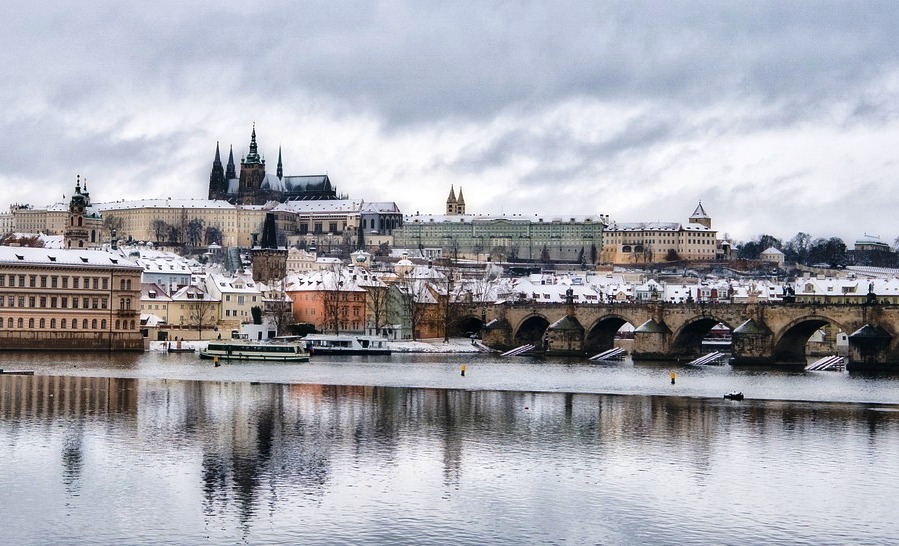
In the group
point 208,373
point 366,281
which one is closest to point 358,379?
point 208,373

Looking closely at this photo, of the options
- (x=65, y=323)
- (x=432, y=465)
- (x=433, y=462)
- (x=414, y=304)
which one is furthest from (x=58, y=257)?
(x=432, y=465)

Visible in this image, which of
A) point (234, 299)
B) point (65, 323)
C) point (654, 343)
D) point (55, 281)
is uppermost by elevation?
point (55, 281)

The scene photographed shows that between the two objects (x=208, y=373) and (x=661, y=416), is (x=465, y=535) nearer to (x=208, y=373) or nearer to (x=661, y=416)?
(x=661, y=416)

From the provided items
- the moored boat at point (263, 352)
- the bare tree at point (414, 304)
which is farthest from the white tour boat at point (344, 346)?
the bare tree at point (414, 304)

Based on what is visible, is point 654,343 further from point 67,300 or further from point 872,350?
point 67,300

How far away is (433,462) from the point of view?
34875mm

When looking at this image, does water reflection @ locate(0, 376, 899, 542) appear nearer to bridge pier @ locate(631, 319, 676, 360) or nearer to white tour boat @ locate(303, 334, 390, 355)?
white tour boat @ locate(303, 334, 390, 355)

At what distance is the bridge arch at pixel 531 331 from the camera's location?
118062mm

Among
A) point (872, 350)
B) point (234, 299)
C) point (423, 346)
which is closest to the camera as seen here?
point (872, 350)

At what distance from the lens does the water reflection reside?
1097 inches

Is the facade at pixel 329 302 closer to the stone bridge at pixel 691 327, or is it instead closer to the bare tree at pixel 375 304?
the bare tree at pixel 375 304

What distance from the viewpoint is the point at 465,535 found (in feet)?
87.2

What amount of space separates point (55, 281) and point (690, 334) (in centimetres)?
4609

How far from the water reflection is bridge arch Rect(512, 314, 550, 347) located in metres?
64.3
